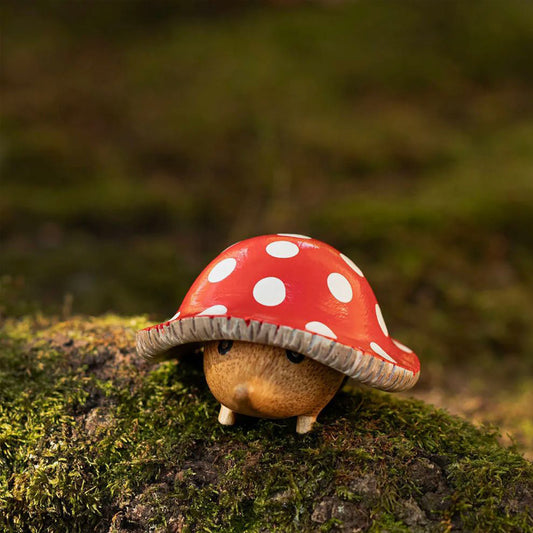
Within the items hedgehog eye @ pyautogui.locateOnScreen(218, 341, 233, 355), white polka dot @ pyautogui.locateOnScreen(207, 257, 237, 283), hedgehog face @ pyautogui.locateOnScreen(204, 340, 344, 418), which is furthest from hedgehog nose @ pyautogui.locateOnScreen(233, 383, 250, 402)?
white polka dot @ pyautogui.locateOnScreen(207, 257, 237, 283)

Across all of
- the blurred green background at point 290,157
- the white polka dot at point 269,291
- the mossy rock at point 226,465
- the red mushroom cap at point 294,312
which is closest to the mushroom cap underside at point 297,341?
the red mushroom cap at point 294,312

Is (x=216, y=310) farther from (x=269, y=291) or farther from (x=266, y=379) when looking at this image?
(x=266, y=379)

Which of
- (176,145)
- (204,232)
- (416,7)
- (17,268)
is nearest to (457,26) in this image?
(416,7)

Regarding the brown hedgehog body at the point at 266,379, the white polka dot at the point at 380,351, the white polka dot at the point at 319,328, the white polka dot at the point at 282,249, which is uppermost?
the white polka dot at the point at 282,249

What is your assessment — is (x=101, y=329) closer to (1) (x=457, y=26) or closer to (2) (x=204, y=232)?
(2) (x=204, y=232)

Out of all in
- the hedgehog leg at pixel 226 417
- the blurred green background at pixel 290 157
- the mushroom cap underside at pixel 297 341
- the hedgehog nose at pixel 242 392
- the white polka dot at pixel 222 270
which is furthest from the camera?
the blurred green background at pixel 290 157

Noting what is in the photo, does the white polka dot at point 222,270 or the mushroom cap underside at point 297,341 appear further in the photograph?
the white polka dot at point 222,270

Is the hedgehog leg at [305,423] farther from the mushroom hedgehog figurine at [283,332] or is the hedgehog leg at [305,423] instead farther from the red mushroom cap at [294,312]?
the red mushroom cap at [294,312]

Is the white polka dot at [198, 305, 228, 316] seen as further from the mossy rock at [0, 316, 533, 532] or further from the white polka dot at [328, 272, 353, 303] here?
the mossy rock at [0, 316, 533, 532]
